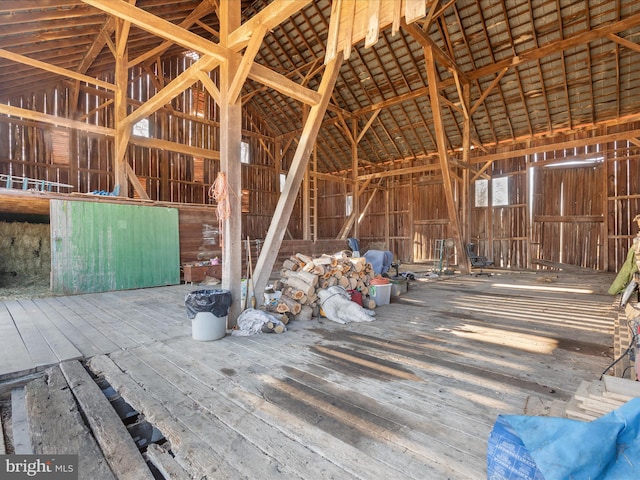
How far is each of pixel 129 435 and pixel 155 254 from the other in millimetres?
7555

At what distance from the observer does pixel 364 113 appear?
14008 mm

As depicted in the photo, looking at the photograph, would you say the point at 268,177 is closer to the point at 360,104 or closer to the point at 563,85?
the point at 360,104

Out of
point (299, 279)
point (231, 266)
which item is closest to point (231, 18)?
point (231, 266)

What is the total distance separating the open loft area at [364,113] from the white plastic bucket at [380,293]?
2.25 meters

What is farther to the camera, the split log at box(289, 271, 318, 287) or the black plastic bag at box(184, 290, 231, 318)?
the split log at box(289, 271, 318, 287)

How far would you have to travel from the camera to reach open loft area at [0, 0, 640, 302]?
6152mm

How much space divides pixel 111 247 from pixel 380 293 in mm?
6751

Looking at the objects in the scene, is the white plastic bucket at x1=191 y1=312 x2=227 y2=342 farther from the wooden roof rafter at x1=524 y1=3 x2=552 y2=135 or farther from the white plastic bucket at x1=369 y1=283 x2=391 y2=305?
the wooden roof rafter at x1=524 y1=3 x2=552 y2=135

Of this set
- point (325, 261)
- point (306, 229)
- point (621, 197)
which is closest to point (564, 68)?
point (621, 197)

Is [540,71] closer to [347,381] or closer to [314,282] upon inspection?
[314,282]

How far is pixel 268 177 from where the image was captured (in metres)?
18.5

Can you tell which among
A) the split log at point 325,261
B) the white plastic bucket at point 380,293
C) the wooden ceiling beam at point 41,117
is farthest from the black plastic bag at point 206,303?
the wooden ceiling beam at point 41,117

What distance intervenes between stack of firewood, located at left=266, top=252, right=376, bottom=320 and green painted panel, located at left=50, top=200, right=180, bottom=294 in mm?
4407

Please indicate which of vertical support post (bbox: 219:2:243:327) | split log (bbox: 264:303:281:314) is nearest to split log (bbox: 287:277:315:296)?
split log (bbox: 264:303:281:314)
